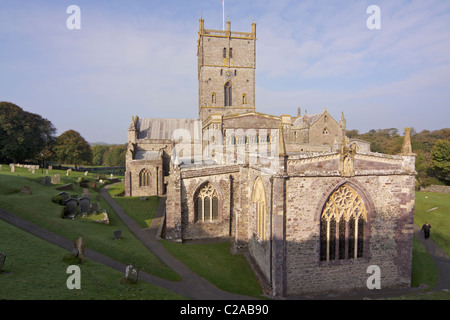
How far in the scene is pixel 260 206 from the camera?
1808 cm

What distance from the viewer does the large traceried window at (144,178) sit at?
3934 centimetres

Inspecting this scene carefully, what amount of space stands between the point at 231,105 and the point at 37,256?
38.7m

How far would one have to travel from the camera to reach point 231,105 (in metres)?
48.5

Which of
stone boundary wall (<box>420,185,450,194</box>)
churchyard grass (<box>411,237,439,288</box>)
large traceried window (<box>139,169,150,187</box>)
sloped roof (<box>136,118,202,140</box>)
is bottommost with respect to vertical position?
churchyard grass (<box>411,237,439,288</box>)

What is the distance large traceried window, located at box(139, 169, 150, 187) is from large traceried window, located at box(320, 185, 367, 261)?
29.1 m

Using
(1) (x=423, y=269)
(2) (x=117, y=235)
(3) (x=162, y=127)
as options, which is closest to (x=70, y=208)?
(2) (x=117, y=235)

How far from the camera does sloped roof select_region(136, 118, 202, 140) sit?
4706 centimetres

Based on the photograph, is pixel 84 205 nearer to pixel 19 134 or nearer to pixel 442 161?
pixel 19 134

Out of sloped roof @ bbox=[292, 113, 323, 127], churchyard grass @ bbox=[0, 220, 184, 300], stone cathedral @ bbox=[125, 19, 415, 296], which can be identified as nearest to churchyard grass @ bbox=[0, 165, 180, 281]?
churchyard grass @ bbox=[0, 220, 184, 300]

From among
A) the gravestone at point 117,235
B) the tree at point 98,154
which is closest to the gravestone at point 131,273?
the gravestone at point 117,235

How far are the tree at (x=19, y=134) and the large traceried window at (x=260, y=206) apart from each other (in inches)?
2003

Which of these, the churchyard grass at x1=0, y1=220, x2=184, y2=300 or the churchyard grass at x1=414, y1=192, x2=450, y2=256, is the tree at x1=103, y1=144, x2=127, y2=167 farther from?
the churchyard grass at x1=414, y1=192, x2=450, y2=256

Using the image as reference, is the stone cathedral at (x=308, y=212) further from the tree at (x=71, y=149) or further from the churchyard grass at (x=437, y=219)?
the tree at (x=71, y=149)
